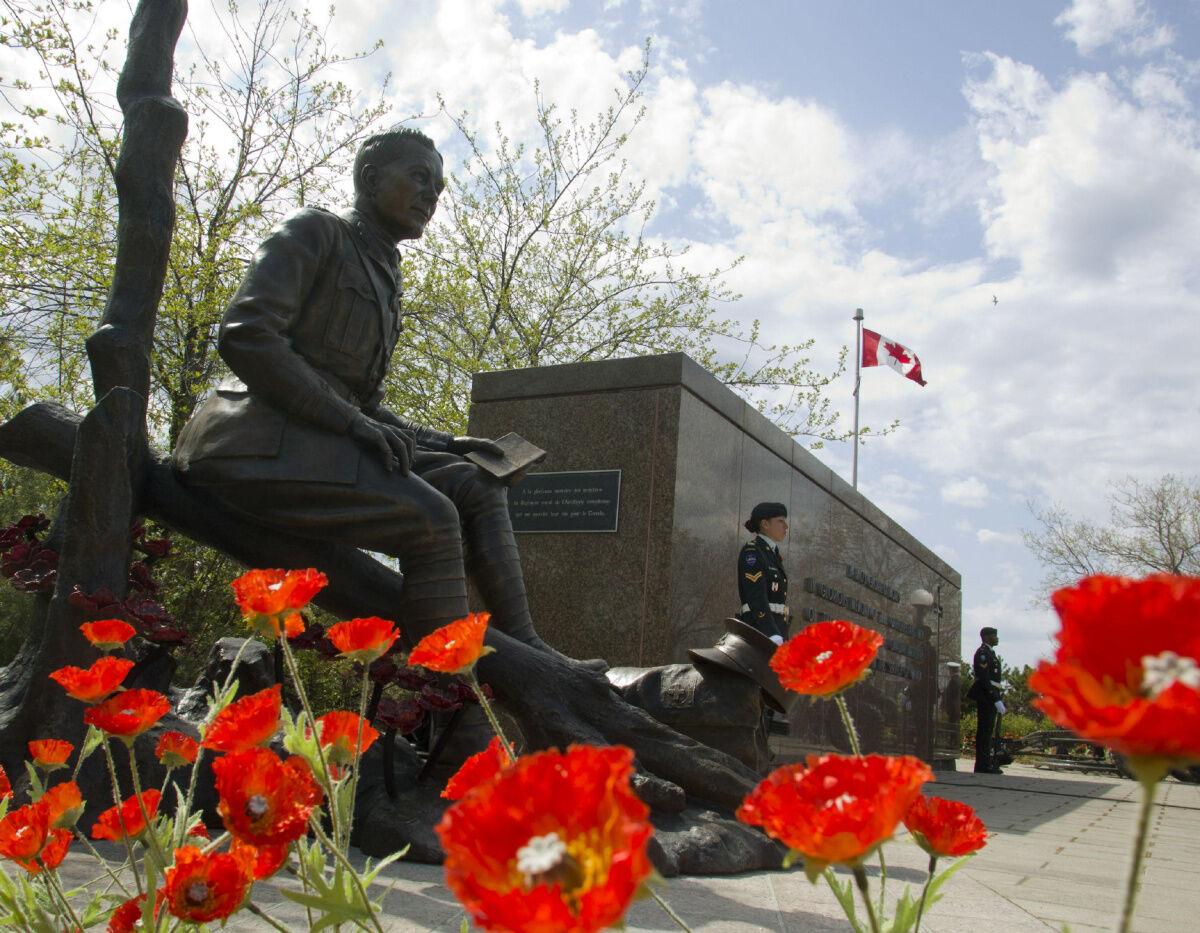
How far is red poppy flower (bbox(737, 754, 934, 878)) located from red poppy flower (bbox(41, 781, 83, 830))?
107cm

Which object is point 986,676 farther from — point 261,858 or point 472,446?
point 261,858

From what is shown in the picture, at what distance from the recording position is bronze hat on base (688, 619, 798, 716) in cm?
432

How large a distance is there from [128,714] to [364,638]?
1.26 feet

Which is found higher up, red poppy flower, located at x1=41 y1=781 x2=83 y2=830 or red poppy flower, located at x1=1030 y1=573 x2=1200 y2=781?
red poppy flower, located at x1=1030 y1=573 x2=1200 y2=781

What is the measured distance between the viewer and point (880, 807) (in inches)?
24.8

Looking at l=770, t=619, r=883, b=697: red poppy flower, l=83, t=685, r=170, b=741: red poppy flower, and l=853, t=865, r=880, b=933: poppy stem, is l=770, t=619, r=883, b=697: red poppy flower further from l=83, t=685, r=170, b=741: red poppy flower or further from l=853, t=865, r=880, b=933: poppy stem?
l=83, t=685, r=170, b=741: red poppy flower

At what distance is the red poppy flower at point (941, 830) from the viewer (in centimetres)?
99

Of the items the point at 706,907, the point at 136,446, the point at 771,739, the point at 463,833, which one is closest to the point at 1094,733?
the point at 463,833

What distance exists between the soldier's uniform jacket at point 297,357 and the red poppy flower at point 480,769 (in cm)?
243

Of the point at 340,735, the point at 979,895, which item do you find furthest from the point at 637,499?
the point at 340,735

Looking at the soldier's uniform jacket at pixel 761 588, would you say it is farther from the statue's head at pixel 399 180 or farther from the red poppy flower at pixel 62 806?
the red poppy flower at pixel 62 806

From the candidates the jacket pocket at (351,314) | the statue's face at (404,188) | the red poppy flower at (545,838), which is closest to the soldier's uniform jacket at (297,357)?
the jacket pocket at (351,314)

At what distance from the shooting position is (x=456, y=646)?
3.29 ft

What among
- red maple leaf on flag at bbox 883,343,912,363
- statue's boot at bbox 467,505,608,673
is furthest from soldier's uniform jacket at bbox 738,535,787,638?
red maple leaf on flag at bbox 883,343,912,363
